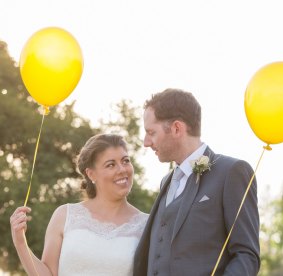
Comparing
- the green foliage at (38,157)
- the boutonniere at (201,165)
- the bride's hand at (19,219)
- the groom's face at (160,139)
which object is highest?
the groom's face at (160,139)

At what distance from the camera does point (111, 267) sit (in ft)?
20.8

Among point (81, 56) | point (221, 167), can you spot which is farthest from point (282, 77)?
point (81, 56)

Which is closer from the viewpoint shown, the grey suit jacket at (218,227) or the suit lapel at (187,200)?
the grey suit jacket at (218,227)

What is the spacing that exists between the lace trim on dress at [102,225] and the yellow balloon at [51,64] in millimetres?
1256

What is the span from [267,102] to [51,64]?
5.09ft

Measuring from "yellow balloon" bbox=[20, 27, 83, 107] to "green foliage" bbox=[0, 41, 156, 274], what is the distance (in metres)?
12.1

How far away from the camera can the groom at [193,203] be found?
489 centimetres

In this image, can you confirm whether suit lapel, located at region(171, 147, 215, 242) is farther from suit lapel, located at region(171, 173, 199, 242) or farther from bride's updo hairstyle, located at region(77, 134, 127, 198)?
bride's updo hairstyle, located at region(77, 134, 127, 198)

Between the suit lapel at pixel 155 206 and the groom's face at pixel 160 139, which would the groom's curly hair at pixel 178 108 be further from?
the suit lapel at pixel 155 206

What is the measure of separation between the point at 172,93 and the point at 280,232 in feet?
165

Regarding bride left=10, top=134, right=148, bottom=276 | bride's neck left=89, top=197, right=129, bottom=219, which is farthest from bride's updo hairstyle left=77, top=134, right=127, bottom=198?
bride's neck left=89, top=197, right=129, bottom=219

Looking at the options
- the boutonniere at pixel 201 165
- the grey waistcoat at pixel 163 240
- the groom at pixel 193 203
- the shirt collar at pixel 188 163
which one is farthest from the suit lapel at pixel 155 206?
the boutonniere at pixel 201 165

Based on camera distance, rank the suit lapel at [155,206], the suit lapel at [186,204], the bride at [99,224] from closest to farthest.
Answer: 1. the suit lapel at [186,204]
2. the suit lapel at [155,206]
3. the bride at [99,224]

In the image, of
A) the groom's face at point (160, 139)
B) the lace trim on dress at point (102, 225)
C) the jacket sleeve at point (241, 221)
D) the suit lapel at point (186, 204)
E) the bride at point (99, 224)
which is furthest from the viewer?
the lace trim on dress at point (102, 225)
